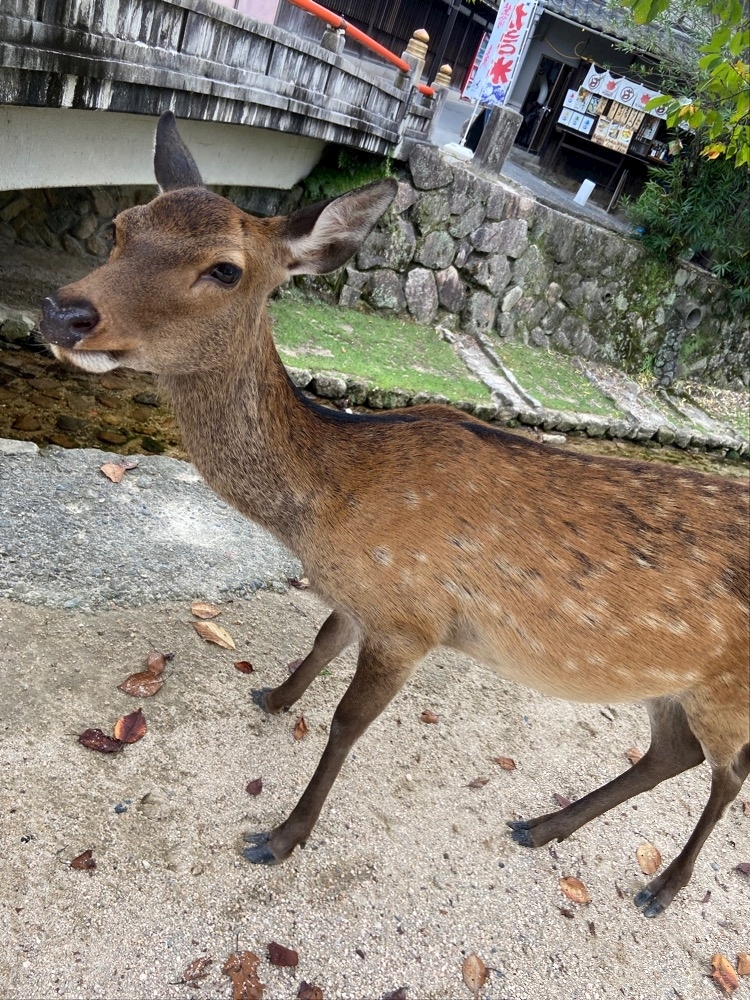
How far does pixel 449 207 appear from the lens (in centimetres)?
1162

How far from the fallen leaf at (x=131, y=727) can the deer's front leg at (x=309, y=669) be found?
0.59m

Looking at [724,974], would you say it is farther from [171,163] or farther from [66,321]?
[171,163]

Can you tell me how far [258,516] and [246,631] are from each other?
134 centimetres

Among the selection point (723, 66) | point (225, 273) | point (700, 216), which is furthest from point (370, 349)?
point (700, 216)

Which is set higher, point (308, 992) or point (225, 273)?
point (225, 273)

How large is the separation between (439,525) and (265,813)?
150cm

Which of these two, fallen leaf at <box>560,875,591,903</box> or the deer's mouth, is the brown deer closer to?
the deer's mouth

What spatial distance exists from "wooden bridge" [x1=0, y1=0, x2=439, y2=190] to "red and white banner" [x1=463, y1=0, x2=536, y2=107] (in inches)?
202

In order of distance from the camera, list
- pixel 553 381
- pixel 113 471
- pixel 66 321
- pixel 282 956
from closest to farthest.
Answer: pixel 66 321 → pixel 282 956 → pixel 113 471 → pixel 553 381

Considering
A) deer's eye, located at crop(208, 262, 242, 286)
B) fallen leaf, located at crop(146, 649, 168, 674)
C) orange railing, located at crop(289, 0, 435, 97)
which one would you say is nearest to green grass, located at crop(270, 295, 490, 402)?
orange railing, located at crop(289, 0, 435, 97)

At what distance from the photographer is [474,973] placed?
292 centimetres

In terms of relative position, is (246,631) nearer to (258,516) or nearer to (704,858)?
(258,516)

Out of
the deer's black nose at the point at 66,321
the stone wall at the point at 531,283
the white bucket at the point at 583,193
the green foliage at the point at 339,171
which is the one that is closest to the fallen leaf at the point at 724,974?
the deer's black nose at the point at 66,321

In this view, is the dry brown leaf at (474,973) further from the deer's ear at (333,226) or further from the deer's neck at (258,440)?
the deer's ear at (333,226)
